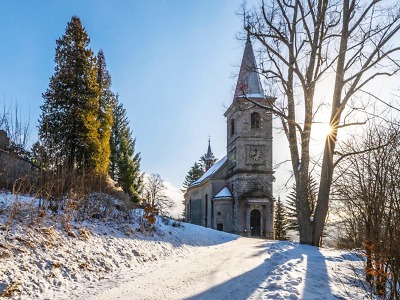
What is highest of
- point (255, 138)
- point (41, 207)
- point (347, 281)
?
point (255, 138)

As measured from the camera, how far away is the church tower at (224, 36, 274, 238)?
97.1 feet

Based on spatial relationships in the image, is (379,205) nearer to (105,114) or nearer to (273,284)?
(273,284)

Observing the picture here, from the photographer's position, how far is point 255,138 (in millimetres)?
31438

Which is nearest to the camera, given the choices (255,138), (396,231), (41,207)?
(396,231)

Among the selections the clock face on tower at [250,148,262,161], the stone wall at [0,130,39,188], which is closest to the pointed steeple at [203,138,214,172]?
the clock face on tower at [250,148,262,161]

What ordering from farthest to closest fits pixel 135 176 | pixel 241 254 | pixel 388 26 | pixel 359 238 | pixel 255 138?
pixel 135 176 → pixel 255 138 → pixel 388 26 → pixel 241 254 → pixel 359 238

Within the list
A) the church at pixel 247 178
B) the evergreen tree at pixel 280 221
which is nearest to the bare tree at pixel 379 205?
the church at pixel 247 178

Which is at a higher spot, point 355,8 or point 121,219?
point 355,8

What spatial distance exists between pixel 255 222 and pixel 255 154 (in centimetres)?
632

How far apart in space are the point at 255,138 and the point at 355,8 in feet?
63.9

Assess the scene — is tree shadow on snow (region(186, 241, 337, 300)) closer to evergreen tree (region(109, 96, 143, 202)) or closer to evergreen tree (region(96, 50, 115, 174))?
evergreen tree (region(96, 50, 115, 174))

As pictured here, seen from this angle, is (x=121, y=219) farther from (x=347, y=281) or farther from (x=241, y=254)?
(x=347, y=281)

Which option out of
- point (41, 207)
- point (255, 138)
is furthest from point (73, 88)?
point (255, 138)

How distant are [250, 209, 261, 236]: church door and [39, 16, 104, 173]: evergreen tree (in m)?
15.4
